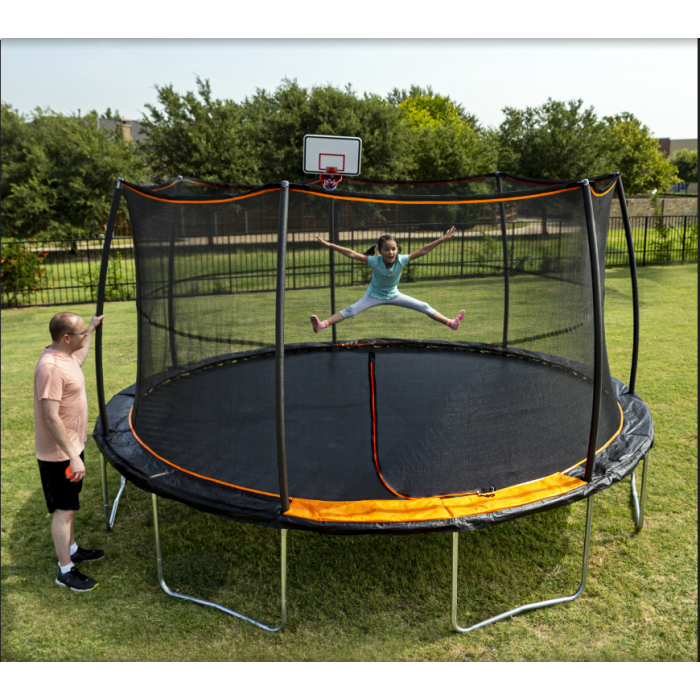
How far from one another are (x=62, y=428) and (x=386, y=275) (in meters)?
1.94

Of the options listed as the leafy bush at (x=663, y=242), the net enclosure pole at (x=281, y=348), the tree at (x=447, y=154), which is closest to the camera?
the net enclosure pole at (x=281, y=348)

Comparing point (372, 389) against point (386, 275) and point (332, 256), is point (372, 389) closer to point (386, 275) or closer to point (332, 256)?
point (386, 275)

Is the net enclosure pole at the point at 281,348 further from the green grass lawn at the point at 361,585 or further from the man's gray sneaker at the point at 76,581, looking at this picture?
the man's gray sneaker at the point at 76,581

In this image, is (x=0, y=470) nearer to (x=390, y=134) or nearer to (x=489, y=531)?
(x=489, y=531)

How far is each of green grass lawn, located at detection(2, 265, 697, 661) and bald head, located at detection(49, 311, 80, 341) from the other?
0.93 meters

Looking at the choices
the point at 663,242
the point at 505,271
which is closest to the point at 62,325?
the point at 505,271

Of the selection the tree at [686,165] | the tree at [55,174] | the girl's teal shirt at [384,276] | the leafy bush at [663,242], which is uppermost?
the tree at [686,165]

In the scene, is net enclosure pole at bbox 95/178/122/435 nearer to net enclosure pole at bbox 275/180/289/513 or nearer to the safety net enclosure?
the safety net enclosure

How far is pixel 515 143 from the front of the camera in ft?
59.9

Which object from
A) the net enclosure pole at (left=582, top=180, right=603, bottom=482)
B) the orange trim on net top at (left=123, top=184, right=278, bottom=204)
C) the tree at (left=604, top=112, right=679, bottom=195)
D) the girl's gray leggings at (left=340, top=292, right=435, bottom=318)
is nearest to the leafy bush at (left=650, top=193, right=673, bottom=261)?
the tree at (left=604, top=112, right=679, bottom=195)

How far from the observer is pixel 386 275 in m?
3.51

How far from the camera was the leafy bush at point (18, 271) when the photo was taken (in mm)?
10266

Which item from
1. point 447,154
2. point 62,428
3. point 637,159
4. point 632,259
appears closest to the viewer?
point 62,428

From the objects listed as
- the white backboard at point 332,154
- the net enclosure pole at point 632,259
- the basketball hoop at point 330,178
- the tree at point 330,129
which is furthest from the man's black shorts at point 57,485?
the tree at point 330,129
